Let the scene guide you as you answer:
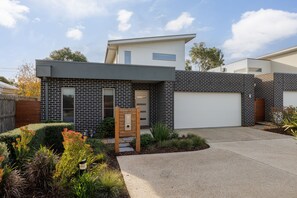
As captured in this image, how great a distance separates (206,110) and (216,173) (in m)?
7.73

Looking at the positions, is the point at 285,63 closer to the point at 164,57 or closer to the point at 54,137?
the point at 164,57

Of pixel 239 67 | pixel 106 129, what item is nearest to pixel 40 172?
pixel 106 129

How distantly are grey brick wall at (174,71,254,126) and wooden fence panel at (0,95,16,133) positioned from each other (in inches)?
324

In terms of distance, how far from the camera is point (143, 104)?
12.2 meters

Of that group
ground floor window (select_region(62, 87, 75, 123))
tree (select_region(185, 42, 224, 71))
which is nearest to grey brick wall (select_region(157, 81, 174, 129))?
ground floor window (select_region(62, 87, 75, 123))

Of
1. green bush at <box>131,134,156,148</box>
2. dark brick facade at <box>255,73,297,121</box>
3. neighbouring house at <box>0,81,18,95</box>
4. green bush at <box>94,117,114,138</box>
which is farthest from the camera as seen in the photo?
neighbouring house at <box>0,81,18,95</box>

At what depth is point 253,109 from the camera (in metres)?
12.9

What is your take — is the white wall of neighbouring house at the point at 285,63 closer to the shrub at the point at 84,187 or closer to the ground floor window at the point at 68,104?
the ground floor window at the point at 68,104

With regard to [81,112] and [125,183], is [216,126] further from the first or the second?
[125,183]

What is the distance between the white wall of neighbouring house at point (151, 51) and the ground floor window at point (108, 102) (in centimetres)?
546

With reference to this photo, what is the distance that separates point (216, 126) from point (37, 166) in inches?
422

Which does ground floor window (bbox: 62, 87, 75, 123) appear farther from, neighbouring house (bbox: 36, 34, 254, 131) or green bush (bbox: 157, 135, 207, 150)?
green bush (bbox: 157, 135, 207, 150)

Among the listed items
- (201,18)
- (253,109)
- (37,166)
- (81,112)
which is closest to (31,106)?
(81,112)

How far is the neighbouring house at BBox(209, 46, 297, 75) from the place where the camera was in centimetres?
1970
